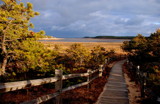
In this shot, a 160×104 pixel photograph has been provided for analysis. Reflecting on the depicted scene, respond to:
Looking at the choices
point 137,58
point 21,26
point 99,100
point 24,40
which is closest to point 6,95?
point 24,40

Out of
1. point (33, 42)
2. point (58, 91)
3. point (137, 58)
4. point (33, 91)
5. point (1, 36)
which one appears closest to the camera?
point (58, 91)

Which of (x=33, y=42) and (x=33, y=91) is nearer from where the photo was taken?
(x=33, y=42)

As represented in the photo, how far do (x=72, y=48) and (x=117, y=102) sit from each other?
58.5ft

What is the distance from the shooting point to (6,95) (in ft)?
33.6

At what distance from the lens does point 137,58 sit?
2347 cm

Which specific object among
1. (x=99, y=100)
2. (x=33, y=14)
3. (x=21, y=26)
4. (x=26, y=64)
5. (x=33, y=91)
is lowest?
(x=33, y=91)

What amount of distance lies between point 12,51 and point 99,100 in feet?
20.1

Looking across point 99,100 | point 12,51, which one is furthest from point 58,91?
point 12,51

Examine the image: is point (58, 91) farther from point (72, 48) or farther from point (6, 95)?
point (72, 48)

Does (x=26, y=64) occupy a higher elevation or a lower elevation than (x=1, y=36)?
lower

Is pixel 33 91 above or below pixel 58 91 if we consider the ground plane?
below

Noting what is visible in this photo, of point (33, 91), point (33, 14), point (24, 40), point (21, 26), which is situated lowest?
point (33, 91)

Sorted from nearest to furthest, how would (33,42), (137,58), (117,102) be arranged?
(117,102) < (33,42) < (137,58)

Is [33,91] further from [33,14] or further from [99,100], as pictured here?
[99,100]
